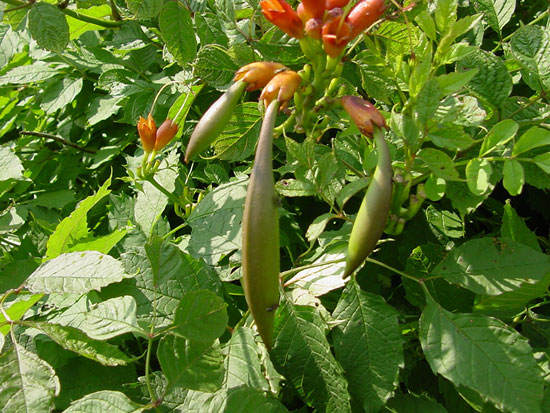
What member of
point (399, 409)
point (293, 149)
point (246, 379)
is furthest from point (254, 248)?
point (399, 409)

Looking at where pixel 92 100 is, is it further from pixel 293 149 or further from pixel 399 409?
pixel 399 409

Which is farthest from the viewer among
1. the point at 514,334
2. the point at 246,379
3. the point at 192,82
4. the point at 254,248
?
the point at 192,82

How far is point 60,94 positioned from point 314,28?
1.57 meters

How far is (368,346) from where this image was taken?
1.14 meters

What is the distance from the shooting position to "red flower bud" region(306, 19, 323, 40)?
3.03 feet

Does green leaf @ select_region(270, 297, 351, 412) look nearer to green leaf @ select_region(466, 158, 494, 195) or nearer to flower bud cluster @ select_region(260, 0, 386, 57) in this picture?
green leaf @ select_region(466, 158, 494, 195)

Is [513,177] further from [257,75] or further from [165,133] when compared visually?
[165,133]

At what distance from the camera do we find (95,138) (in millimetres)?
2357

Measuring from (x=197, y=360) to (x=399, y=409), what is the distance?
47 centimetres

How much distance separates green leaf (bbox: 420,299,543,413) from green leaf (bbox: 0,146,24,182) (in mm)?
1435

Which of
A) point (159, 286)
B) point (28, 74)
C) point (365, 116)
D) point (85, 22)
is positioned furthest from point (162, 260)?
point (28, 74)

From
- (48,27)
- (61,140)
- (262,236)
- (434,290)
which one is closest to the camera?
(262,236)

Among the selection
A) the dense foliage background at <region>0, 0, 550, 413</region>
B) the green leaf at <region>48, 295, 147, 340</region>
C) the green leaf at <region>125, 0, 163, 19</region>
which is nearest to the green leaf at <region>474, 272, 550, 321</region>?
the dense foliage background at <region>0, 0, 550, 413</region>

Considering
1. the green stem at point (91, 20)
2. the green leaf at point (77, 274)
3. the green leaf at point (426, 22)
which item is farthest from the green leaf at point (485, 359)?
Answer: the green stem at point (91, 20)
